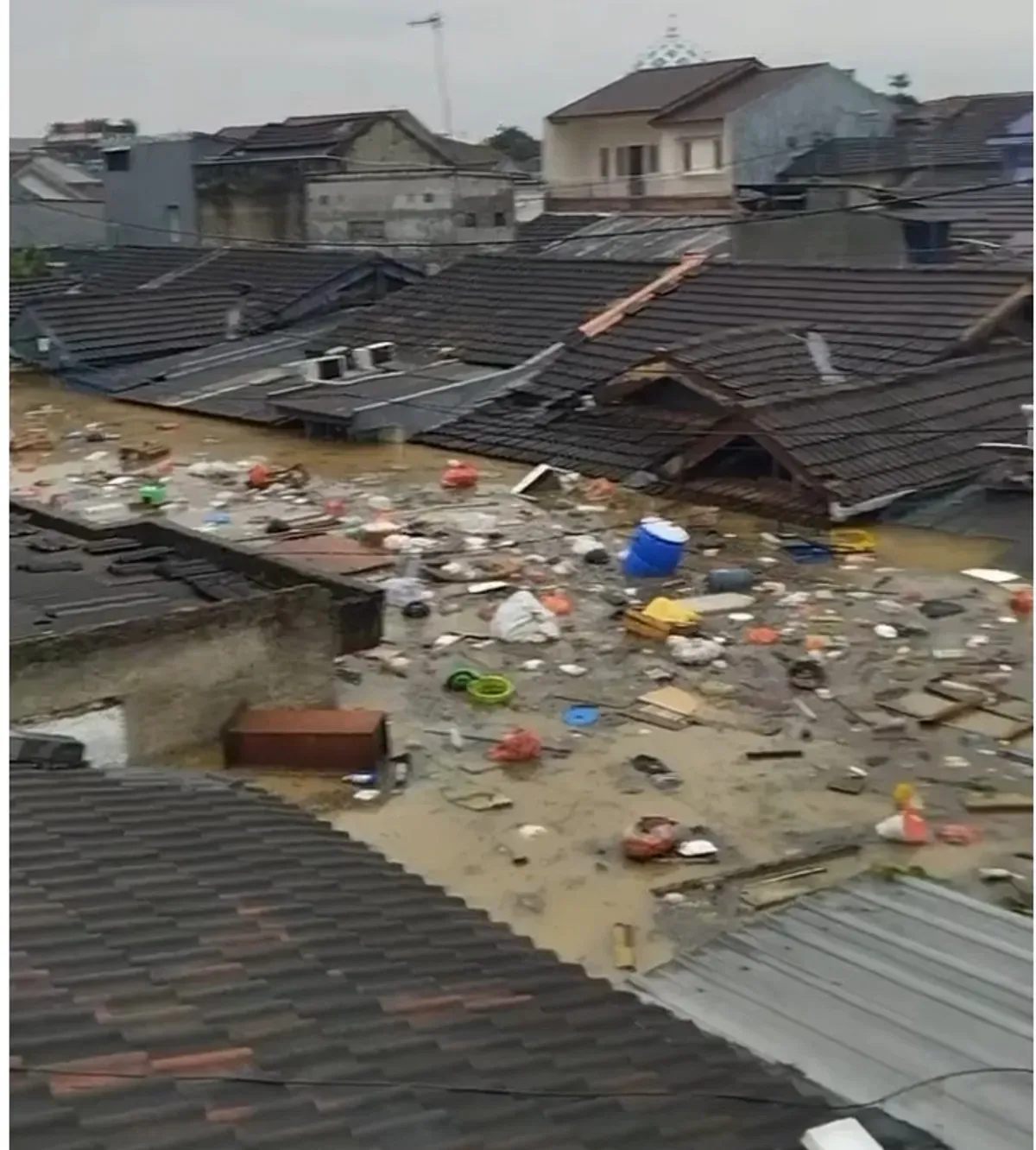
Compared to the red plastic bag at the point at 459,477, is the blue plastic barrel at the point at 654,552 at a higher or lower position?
lower

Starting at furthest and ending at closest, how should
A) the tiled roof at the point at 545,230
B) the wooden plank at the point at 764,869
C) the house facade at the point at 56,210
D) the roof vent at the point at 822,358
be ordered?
1. the house facade at the point at 56,210
2. the tiled roof at the point at 545,230
3. the roof vent at the point at 822,358
4. the wooden plank at the point at 764,869

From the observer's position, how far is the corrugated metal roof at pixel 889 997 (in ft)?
13.4

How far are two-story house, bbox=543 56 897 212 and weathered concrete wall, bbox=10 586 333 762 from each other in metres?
24.3

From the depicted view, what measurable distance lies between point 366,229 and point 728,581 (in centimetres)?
1926

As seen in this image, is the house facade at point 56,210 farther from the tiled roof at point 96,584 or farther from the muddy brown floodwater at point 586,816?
the muddy brown floodwater at point 586,816

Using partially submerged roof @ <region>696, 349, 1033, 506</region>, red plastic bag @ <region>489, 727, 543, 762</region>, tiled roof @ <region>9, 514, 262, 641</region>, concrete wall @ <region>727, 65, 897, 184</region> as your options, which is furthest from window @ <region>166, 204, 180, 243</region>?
red plastic bag @ <region>489, 727, 543, 762</region>

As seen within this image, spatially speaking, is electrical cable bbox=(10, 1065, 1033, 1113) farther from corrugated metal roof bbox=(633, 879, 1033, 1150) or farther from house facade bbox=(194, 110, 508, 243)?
house facade bbox=(194, 110, 508, 243)

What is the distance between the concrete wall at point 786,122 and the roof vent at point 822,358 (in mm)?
14945

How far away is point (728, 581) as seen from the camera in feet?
43.0

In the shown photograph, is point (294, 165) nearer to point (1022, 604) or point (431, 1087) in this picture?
point (1022, 604)

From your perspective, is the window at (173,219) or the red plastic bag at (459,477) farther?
the window at (173,219)

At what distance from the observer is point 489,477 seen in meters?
18.0

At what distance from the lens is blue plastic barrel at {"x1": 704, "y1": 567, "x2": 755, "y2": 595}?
516 inches

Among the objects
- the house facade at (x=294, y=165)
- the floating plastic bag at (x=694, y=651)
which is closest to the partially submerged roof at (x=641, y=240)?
the house facade at (x=294, y=165)
